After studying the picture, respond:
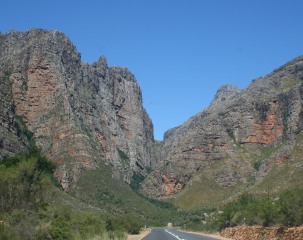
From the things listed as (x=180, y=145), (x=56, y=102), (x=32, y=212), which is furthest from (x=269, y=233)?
(x=180, y=145)

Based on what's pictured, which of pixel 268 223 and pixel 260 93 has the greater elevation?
pixel 260 93

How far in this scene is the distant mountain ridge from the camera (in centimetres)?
10081

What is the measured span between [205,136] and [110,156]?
2882cm

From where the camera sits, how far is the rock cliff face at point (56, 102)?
100 m

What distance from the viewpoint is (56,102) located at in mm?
110250

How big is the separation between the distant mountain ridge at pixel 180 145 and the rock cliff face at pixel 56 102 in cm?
24

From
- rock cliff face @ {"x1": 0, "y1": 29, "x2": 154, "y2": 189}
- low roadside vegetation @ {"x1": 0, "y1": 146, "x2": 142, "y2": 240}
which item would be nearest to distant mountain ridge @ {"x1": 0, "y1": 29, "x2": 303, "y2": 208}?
rock cliff face @ {"x1": 0, "y1": 29, "x2": 154, "y2": 189}

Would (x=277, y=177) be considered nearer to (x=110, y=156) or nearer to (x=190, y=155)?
(x=190, y=155)

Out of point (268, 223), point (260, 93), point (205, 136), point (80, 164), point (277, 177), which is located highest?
point (260, 93)

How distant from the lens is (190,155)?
446 feet

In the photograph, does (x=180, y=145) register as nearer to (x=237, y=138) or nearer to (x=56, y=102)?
(x=237, y=138)

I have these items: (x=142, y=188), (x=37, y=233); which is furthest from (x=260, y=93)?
(x=37, y=233)

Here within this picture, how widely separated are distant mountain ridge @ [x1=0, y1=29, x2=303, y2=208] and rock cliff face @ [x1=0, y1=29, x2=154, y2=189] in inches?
9.6

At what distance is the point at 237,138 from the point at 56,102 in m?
55.2
